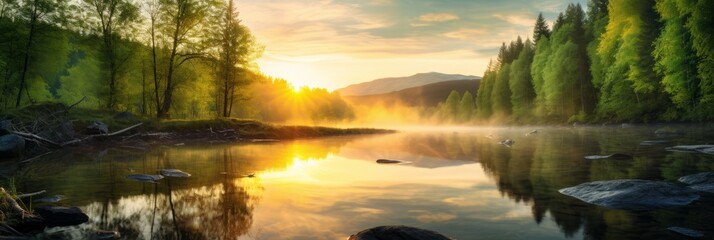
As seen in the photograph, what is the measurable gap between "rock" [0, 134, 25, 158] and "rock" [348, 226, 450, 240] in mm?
19524

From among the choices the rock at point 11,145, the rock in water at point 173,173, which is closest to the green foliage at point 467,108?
the rock at point 11,145

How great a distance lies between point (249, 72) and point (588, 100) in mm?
46913

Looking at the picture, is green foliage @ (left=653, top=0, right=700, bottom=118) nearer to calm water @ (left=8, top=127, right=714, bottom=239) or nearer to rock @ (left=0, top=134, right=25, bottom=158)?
calm water @ (left=8, top=127, right=714, bottom=239)

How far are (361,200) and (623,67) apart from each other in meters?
46.3

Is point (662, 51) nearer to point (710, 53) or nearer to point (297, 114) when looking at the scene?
point (710, 53)

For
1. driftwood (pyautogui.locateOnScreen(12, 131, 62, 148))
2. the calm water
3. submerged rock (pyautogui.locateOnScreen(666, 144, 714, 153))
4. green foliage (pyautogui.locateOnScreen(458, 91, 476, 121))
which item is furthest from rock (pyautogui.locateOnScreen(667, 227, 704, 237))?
green foliage (pyautogui.locateOnScreen(458, 91, 476, 121))

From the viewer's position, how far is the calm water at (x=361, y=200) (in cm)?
692

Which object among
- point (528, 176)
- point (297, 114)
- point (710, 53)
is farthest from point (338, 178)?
point (297, 114)

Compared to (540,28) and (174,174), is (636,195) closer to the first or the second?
(174,174)

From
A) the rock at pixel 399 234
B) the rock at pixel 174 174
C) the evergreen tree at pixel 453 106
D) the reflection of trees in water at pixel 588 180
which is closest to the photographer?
the rock at pixel 399 234

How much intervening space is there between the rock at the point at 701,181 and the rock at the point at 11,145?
24.3 meters

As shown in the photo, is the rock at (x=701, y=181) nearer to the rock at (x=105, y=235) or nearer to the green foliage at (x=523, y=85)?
the rock at (x=105, y=235)

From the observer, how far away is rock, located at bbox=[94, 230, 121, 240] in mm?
6582

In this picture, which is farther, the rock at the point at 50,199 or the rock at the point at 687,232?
the rock at the point at 50,199
